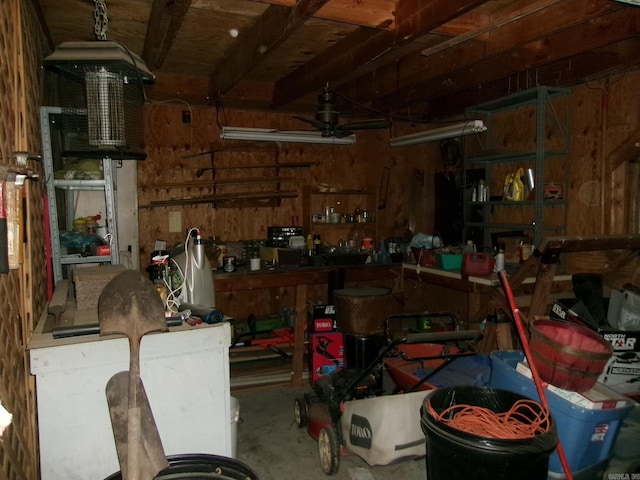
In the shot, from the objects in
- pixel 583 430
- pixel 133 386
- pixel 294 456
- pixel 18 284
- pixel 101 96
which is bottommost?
pixel 294 456

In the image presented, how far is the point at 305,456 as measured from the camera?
2836mm

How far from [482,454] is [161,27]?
2.83 metres

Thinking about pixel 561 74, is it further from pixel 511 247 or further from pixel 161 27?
pixel 161 27

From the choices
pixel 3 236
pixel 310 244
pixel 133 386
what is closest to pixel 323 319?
pixel 310 244

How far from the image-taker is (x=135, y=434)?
4.39 feet

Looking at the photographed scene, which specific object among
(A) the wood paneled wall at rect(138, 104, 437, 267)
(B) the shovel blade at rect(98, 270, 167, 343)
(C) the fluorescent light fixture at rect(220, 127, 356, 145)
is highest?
(C) the fluorescent light fixture at rect(220, 127, 356, 145)

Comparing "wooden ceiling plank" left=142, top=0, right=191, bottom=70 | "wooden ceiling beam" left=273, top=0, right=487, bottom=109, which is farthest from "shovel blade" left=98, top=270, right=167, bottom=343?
"wooden ceiling beam" left=273, top=0, right=487, bottom=109

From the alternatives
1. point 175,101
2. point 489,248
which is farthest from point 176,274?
point 489,248

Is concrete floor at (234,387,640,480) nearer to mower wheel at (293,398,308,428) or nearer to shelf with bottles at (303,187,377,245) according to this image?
mower wheel at (293,398,308,428)

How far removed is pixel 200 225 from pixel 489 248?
9.82 feet

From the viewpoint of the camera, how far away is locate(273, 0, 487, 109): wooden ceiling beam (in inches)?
96.6

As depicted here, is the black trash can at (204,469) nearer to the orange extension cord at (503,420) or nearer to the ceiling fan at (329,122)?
the orange extension cord at (503,420)

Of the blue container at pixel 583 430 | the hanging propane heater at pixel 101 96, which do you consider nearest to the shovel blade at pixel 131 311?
the hanging propane heater at pixel 101 96

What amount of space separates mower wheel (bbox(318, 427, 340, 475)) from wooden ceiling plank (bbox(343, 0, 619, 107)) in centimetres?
228
